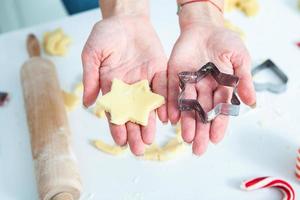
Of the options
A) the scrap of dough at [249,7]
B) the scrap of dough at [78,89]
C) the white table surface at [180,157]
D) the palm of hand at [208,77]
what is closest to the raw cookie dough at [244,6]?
the scrap of dough at [249,7]

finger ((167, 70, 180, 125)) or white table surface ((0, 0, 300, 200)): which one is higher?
finger ((167, 70, 180, 125))

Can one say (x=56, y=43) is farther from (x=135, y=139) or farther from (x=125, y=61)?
(x=135, y=139)

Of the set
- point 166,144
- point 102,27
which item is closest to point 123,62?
point 102,27

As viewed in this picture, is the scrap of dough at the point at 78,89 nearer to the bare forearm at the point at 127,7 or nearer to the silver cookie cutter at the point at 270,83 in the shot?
the bare forearm at the point at 127,7

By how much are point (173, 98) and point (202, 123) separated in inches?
3.3

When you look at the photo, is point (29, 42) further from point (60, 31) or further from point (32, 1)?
point (32, 1)

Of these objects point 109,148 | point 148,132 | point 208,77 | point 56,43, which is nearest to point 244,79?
point 208,77

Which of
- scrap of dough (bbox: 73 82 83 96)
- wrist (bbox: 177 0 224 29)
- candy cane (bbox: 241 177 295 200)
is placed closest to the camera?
candy cane (bbox: 241 177 295 200)

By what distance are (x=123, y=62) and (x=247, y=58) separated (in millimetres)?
239

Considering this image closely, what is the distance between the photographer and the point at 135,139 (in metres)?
0.86

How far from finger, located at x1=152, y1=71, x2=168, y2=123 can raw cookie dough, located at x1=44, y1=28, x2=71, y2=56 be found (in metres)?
0.37

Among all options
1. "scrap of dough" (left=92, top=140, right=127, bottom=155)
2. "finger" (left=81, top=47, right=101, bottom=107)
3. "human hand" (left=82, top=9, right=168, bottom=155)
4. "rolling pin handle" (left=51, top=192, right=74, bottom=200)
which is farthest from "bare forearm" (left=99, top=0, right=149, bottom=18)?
"rolling pin handle" (left=51, top=192, right=74, bottom=200)

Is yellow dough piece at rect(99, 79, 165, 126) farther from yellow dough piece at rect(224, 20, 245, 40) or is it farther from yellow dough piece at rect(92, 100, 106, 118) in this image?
yellow dough piece at rect(224, 20, 245, 40)

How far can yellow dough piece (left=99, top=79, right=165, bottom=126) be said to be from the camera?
88cm
